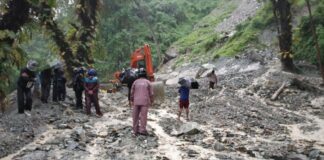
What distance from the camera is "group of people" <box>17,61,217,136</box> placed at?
37.5 feet

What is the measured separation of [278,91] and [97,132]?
32.8 feet

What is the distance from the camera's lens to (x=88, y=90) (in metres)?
14.1

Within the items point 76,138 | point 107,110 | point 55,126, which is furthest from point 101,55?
point 76,138

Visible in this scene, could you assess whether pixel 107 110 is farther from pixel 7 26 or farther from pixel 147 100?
pixel 7 26

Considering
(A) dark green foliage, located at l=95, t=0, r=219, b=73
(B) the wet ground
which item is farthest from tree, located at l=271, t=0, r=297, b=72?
(A) dark green foliage, located at l=95, t=0, r=219, b=73

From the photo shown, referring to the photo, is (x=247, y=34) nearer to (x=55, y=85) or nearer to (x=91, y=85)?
(x=55, y=85)

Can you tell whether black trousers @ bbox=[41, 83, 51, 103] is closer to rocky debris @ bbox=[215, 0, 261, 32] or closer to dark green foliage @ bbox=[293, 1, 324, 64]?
dark green foliage @ bbox=[293, 1, 324, 64]

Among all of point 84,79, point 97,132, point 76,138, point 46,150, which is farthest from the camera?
point 84,79

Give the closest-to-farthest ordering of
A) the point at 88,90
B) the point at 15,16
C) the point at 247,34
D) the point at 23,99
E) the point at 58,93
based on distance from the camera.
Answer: the point at 15,16 < the point at 23,99 < the point at 88,90 < the point at 58,93 < the point at 247,34

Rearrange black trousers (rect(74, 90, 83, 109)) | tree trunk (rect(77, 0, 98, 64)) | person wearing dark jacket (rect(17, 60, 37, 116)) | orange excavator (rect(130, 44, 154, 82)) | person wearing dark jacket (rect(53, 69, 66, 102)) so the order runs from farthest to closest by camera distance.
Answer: tree trunk (rect(77, 0, 98, 64)) → orange excavator (rect(130, 44, 154, 82)) → person wearing dark jacket (rect(53, 69, 66, 102)) → black trousers (rect(74, 90, 83, 109)) → person wearing dark jacket (rect(17, 60, 37, 116))

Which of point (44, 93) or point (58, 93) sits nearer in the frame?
point (44, 93)

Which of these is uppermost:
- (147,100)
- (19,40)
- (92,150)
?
(19,40)

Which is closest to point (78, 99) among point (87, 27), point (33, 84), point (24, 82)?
point (33, 84)

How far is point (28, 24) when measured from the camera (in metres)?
8.48
